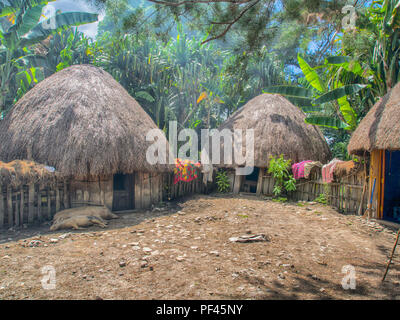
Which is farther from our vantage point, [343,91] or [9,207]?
[343,91]

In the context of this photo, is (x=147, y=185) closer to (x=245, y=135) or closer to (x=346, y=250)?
(x=245, y=135)

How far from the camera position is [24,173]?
5809 mm

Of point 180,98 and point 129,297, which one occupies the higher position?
point 180,98

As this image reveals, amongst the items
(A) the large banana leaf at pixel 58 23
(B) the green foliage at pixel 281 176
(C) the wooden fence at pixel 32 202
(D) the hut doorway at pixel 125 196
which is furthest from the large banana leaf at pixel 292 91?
(C) the wooden fence at pixel 32 202

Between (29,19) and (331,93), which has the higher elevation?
(29,19)

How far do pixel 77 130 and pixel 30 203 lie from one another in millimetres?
2097

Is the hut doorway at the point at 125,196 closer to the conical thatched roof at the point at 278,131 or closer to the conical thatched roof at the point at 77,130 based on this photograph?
the conical thatched roof at the point at 77,130

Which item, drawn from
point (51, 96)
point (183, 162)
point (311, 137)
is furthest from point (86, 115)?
point (311, 137)

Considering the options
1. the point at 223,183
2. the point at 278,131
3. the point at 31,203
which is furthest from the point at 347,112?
the point at 31,203

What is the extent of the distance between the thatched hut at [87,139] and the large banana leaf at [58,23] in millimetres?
2155

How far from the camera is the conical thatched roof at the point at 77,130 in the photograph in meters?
6.68

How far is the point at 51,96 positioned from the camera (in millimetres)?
7617

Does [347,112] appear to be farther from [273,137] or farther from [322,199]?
[322,199]

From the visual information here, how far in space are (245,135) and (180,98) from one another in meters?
8.61
